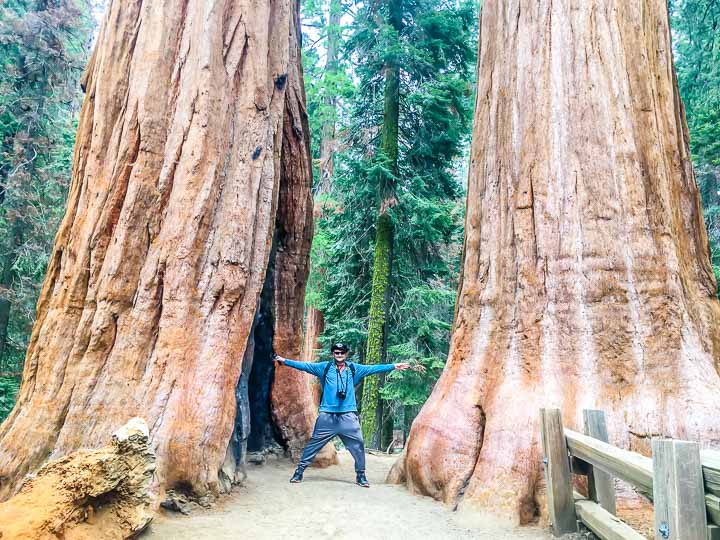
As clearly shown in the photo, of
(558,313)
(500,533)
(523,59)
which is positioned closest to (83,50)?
(523,59)

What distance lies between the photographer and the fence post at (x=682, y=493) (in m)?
2.53

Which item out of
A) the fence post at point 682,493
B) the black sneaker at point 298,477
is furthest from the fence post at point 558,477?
the black sneaker at point 298,477

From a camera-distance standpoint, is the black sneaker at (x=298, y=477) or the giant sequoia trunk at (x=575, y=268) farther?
the black sneaker at (x=298, y=477)

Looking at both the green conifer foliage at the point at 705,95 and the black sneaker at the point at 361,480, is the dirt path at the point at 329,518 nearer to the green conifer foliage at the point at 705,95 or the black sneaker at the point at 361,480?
the black sneaker at the point at 361,480

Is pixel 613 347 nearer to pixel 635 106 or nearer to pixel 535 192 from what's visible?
pixel 535 192

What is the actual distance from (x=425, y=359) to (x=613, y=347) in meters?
6.95

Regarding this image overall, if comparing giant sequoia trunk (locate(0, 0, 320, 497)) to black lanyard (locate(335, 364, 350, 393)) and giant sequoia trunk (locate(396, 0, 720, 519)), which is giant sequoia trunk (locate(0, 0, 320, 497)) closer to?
black lanyard (locate(335, 364, 350, 393))

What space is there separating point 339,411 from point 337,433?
283 millimetres

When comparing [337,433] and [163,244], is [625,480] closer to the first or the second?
[337,433]

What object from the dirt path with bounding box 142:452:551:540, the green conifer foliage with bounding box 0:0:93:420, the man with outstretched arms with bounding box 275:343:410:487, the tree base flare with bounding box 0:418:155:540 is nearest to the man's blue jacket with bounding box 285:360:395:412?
the man with outstretched arms with bounding box 275:343:410:487

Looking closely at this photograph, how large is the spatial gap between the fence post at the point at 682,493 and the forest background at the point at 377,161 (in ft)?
31.0

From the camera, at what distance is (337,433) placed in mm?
6871

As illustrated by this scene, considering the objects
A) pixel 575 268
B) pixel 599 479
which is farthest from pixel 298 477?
pixel 575 268

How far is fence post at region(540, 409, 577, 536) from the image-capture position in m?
4.26
